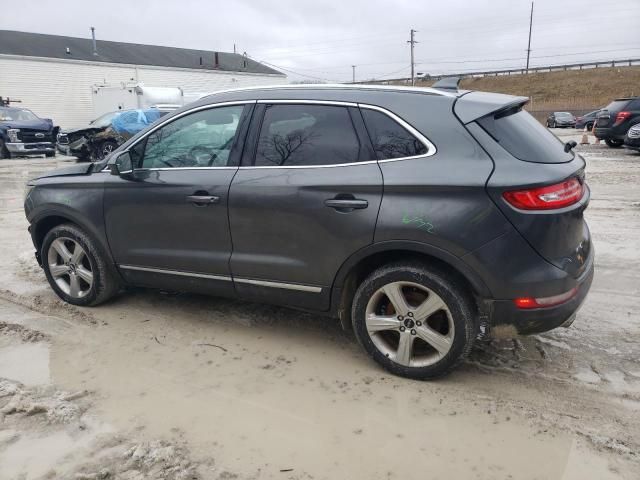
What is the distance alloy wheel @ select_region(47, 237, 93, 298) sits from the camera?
451 centimetres

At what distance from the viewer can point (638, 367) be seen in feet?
11.1

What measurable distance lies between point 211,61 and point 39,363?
44.7 metres

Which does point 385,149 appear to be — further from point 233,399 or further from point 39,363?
point 39,363

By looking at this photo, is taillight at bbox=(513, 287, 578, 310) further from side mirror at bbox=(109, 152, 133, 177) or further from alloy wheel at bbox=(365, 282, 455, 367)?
side mirror at bbox=(109, 152, 133, 177)

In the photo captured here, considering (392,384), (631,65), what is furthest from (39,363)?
(631,65)

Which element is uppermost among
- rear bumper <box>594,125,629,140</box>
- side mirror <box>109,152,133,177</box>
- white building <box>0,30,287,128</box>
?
white building <box>0,30,287,128</box>

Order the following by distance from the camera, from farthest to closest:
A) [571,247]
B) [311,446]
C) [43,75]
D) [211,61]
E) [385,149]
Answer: [211,61] → [43,75] → [385,149] → [571,247] → [311,446]

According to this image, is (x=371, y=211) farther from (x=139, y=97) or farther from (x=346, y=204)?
(x=139, y=97)

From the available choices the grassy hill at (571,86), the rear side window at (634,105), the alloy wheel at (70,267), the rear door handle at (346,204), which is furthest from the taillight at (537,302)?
the grassy hill at (571,86)

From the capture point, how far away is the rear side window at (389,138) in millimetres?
3172

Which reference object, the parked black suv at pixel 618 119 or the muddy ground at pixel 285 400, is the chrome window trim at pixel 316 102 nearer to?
the muddy ground at pixel 285 400

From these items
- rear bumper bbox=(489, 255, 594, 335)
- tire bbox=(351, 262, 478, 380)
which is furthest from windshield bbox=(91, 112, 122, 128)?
rear bumper bbox=(489, 255, 594, 335)

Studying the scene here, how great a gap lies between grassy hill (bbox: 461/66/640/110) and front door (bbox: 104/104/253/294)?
2087 inches

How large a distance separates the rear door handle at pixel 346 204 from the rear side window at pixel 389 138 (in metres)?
0.29
